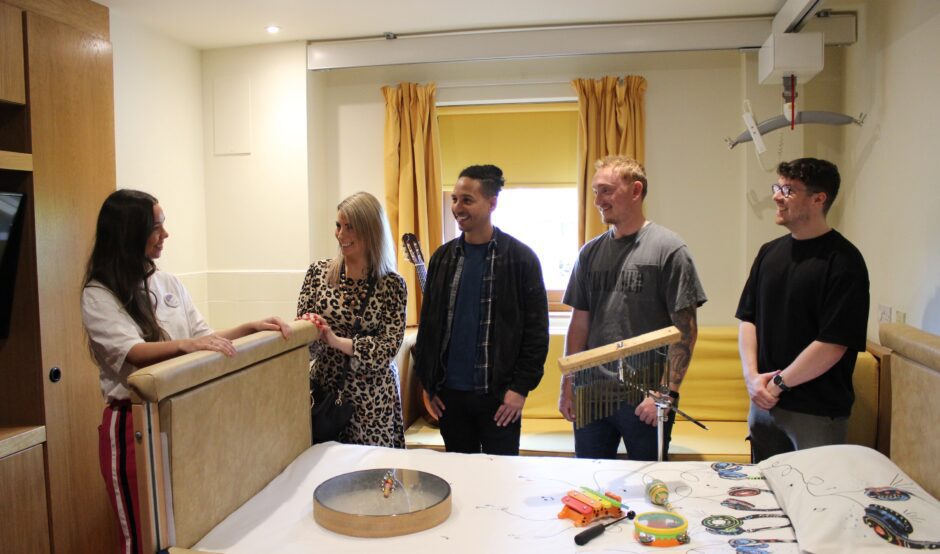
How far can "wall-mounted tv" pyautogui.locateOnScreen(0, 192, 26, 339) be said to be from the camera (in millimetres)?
2477

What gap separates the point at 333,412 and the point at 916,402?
168cm

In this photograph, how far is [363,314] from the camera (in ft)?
7.64

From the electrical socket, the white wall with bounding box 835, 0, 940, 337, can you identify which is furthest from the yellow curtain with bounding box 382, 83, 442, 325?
the electrical socket

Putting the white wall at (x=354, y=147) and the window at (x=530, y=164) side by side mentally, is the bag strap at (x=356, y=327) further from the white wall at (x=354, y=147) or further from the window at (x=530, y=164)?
the window at (x=530, y=164)

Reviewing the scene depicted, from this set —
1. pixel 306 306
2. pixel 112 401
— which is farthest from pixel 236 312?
pixel 112 401

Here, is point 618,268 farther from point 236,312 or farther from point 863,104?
point 236,312

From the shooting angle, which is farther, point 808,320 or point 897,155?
point 897,155

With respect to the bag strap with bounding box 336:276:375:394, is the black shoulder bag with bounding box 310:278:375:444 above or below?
below

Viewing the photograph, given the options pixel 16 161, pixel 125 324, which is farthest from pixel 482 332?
pixel 16 161

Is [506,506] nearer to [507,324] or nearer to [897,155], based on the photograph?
[507,324]

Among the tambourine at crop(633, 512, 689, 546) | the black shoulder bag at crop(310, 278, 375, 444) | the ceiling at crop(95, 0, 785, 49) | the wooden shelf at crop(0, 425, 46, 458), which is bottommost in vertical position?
the wooden shelf at crop(0, 425, 46, 458)

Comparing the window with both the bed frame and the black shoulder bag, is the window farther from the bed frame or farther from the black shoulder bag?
the bed frame

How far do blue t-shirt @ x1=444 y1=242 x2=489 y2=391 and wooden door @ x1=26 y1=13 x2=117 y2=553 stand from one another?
1515 millimetres

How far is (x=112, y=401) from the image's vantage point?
1854mm
